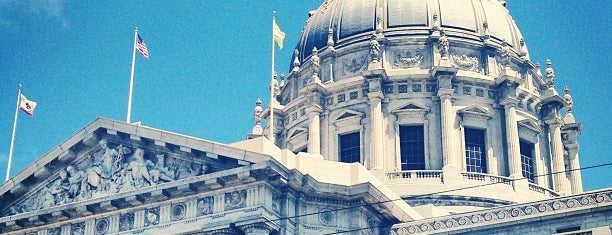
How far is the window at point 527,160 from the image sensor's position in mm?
65625

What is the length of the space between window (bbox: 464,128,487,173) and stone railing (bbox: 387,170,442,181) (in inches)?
98.6

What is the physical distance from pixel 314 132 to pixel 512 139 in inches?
477

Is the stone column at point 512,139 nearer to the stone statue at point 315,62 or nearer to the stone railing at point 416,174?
the stone railing at point 416,174

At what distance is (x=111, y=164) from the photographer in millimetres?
49594

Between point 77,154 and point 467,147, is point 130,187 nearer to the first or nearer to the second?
point 77,154

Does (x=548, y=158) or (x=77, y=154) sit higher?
(x=548, y=158)

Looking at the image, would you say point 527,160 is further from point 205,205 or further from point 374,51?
point 205,205

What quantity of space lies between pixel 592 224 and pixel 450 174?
60.9 ft

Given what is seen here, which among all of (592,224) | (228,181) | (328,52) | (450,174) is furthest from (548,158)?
(228,181)

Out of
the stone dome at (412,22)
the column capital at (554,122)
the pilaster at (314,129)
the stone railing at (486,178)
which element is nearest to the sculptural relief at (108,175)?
the pilaster at (314,129)

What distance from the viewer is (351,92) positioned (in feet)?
222

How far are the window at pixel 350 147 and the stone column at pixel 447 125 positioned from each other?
5.41 metres

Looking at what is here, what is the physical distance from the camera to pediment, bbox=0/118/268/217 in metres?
46.5

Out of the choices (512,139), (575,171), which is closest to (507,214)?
(512,139)
